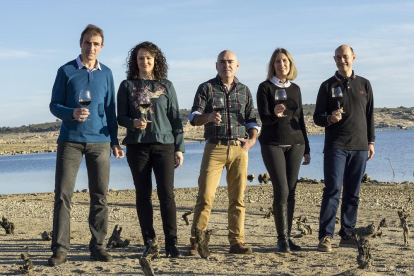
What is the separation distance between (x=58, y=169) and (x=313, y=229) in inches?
147

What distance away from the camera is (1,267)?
20.2 feet

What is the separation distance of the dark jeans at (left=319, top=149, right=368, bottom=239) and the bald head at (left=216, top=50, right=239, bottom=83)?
1.34 meters

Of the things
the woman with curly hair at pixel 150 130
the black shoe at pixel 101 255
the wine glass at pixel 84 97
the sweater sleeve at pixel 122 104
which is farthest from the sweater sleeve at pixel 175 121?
the black shoe at pixel 101 255

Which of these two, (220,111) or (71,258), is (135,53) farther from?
(71,258)

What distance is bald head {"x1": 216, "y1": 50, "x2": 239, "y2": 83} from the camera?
638 centimetres

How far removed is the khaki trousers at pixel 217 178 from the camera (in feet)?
21.2

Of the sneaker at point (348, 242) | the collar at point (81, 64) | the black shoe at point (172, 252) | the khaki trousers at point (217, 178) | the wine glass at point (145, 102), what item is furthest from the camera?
the sneaker at point (348, 242)

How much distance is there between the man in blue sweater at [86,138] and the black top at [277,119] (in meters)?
1.52

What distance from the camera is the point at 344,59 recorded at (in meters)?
6.74

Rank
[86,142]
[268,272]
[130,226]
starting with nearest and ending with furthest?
[268,272] → [86,142] → [130,226]

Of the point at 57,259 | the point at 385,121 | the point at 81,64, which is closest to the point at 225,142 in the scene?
the point at 81,64

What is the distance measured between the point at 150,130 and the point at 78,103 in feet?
2.43

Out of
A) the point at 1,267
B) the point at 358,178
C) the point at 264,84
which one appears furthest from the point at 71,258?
the point at 358,178

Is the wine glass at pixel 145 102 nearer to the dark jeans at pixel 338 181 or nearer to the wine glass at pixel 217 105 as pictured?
the wine glass at pixel 217 105
